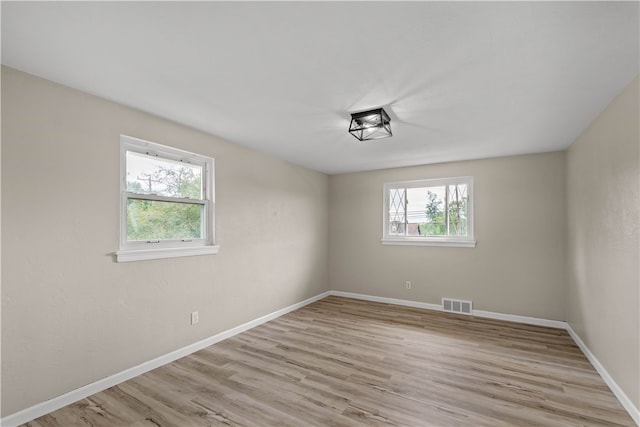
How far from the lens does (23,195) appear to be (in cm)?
200

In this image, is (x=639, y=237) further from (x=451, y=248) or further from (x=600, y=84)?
(x=451, y=248)

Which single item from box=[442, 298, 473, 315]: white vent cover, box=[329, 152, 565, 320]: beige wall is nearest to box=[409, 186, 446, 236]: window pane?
box=[329, 152, 565, 320]: beige wall

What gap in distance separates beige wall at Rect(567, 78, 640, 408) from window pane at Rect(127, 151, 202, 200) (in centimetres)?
374

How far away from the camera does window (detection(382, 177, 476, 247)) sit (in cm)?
456

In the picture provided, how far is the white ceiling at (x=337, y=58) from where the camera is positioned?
4.75 feet

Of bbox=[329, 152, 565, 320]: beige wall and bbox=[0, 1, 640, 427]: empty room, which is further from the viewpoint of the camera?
bbox=[329, 152, 565, 320]: beige wall

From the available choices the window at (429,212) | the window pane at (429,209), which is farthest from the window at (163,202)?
the window pane at (429,209)

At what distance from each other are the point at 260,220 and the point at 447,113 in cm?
260

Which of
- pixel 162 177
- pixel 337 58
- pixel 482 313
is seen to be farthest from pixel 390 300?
pixel 337 58

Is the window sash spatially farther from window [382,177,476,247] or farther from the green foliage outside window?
window [382,177,476,247]

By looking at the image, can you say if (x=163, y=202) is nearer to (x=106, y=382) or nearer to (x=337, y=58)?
(x=106, y=382)

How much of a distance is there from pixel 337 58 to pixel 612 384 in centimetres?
325

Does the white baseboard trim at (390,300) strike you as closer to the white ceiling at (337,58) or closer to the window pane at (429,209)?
the window pane at (429,209)

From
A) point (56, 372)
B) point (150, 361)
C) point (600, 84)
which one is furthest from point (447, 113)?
point (56, 372)
